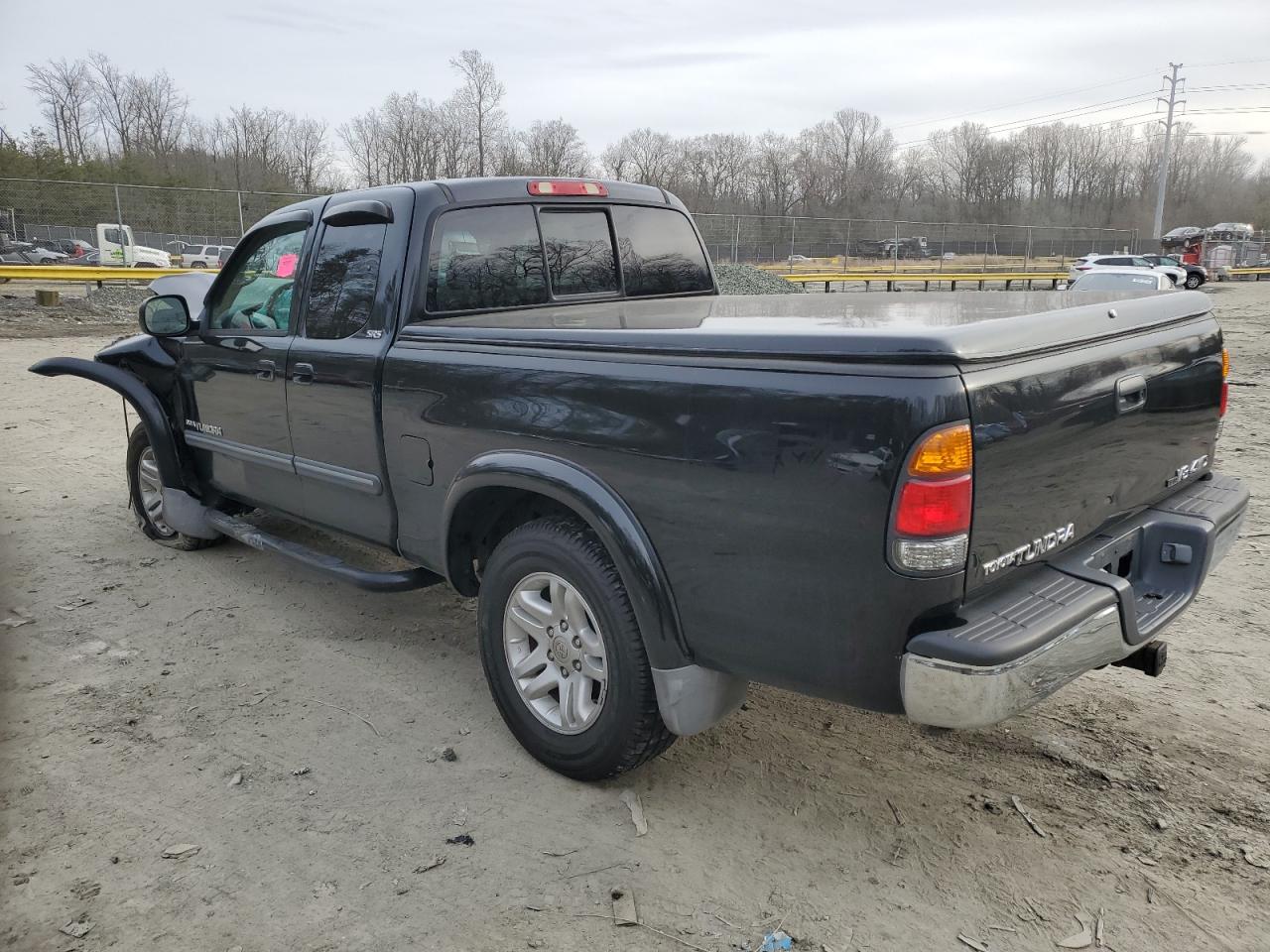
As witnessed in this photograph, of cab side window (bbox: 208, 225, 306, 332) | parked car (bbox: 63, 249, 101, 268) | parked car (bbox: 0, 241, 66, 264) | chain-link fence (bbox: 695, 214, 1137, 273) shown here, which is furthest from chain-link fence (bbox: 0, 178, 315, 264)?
cab side window (bbox: 208, 225, 306, 332)

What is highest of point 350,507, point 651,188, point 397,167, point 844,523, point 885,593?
point 397,167

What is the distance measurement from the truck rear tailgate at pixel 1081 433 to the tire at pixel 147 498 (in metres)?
4.75

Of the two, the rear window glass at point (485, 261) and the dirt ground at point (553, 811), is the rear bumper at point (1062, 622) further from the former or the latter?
the rear window glass at point (485, 261)

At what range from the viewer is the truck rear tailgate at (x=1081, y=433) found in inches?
91.2

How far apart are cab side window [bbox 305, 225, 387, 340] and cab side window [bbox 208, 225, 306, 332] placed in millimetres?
244

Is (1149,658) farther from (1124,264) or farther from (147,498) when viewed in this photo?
Answer: (1124,264)

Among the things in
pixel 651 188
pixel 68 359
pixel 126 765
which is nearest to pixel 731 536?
pixel 126 765

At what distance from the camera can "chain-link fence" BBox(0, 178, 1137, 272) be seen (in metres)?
25.6

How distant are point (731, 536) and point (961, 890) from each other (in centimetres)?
124

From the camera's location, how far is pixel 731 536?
2521 millimetres

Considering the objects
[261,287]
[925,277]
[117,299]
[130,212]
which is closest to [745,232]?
[925,277]

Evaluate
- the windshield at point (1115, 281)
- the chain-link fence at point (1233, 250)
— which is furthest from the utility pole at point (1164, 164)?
the windshield at point (1115, 281)

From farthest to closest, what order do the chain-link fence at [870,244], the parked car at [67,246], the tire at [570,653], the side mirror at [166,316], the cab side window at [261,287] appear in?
the chain-link fence at [870,244] → the parked car at [67,246] → the side mirror at [166,316] → the cab side window at [261,287] → the tire at [570,653]

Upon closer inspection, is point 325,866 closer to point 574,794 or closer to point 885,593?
point 574,794
